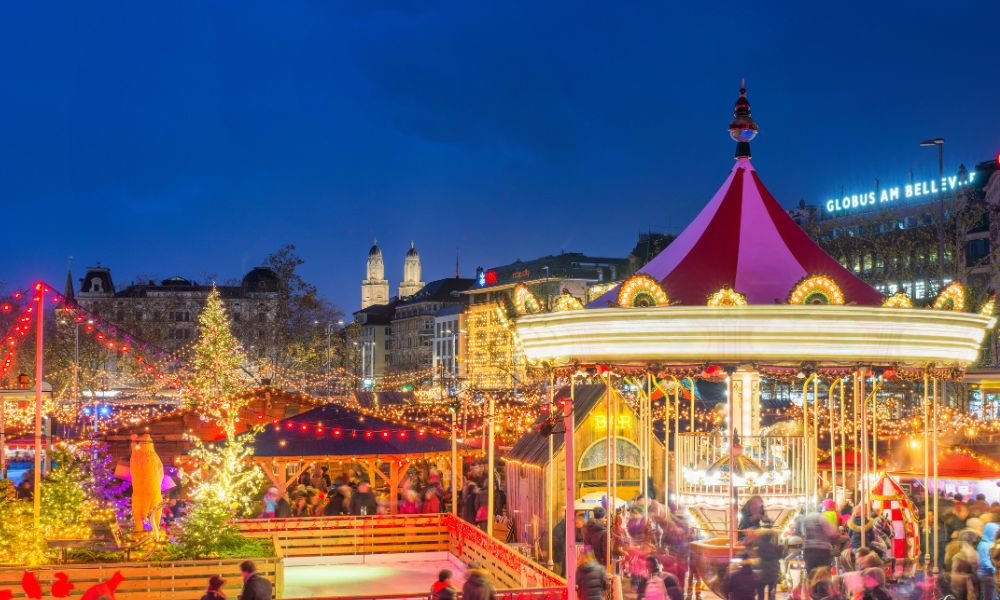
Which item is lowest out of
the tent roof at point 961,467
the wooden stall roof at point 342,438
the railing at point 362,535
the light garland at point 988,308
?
the railing at point 362,535

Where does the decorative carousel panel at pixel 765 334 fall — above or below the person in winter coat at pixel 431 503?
above

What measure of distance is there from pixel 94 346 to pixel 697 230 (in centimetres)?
5133

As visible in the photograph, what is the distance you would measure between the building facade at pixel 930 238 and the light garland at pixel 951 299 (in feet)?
83.2

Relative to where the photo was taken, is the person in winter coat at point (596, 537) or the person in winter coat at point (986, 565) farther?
the person in winter coat at point (596, 537)

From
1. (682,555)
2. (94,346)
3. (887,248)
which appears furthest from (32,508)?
(94,346)

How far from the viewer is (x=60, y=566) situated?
14.0 meters

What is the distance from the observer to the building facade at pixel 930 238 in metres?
42.9

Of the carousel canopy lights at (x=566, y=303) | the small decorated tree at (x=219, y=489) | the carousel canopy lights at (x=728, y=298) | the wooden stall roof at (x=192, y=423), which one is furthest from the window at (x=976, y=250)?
the carousel canopy lights at (x=728, y=298)

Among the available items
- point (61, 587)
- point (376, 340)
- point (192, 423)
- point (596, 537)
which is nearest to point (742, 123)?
point (596, 537)

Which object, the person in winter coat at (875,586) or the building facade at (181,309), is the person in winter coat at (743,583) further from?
the building facade at (181,309)

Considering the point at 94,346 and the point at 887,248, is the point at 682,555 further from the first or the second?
the point at 94,346

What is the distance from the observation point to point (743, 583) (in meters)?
11.2

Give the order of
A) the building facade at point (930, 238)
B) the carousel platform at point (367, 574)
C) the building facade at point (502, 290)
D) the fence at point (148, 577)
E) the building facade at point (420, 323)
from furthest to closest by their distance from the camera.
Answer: the building facade at point (420, 323), the building facade at point (502, 290), the building facade at point (930, 238), the carousel platform at point (367, 574), the fence at point (148, 577)

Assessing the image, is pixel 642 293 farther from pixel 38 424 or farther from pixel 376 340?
pixel 376 340
